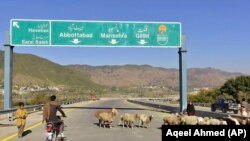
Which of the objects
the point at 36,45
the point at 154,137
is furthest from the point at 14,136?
the point at 36,45

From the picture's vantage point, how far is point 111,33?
132 feet

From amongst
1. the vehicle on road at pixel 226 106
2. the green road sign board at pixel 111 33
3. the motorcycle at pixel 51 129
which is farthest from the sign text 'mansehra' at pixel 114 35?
the motorcycle at pixel 51 129

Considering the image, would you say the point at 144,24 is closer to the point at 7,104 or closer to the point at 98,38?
the point at 98,38

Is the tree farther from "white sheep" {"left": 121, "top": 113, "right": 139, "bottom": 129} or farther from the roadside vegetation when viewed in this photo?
"white sheep" {"left": 121, "top": 113, "right": 139, "bottom": 129}

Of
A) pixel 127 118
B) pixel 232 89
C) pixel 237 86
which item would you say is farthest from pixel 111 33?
pixel 237 86

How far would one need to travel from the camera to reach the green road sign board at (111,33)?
39625 millimetres

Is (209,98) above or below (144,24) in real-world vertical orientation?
below

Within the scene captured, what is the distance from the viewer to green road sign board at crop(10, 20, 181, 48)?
39.6m

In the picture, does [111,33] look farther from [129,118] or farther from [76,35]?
[129,118]

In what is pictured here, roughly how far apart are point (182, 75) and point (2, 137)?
23.4 m

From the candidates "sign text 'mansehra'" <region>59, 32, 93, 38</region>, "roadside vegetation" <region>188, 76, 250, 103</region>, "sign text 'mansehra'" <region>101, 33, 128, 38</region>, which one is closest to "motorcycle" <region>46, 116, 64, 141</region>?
"sign text 'mansehra'" <region>59, 32, 93, 38</region>

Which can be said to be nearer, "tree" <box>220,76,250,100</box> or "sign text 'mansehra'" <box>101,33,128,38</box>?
"sign text 'mansehra'" <box>101,33,128,38</box>

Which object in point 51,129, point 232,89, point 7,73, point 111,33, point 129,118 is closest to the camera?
point 51,129

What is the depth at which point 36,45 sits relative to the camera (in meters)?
39.0
